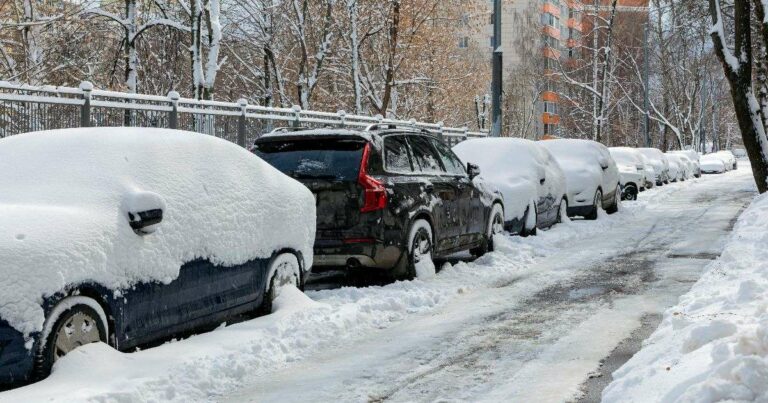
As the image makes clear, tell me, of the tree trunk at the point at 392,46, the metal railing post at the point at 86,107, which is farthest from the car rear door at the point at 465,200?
the tree trunk at the point at 392,46

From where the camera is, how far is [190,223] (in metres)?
6.59

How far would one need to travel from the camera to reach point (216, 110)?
1595cm

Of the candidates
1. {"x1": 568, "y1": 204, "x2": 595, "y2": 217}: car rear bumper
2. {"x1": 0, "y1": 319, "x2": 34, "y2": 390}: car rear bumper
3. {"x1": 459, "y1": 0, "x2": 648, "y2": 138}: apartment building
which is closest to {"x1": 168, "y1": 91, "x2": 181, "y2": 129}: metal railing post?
{"x1": 568, "y1": 204, "x2": 595, "y2": 217}: car rear bumper

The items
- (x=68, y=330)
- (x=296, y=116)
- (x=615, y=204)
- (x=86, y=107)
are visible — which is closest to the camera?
(x=68, y=330)

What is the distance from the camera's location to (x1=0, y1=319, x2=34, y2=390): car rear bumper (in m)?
4.91

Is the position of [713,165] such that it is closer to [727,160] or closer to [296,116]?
[727,160]

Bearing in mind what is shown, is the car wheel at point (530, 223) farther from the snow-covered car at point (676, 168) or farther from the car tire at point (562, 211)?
the snow-covered car at point (676, 168)

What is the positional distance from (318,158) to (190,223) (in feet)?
10.0

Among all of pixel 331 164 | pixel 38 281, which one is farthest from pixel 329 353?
pixel 331 164

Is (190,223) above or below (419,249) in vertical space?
above

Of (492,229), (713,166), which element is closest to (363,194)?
(492,229)

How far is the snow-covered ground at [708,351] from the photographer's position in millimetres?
4219

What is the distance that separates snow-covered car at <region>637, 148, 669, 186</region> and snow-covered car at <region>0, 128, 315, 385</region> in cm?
3240

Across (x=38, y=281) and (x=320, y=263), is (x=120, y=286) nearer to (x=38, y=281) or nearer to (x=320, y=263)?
(x=38, y=281)
